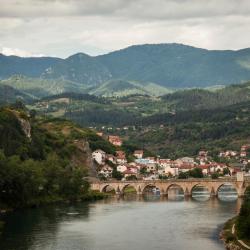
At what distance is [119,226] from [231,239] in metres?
18.0

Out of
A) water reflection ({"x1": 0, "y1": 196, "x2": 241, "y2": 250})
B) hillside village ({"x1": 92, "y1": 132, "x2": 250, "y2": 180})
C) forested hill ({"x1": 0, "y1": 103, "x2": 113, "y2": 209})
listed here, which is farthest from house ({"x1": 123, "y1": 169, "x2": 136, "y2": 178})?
water reflection ({"x1": 0, "y1": 196, "x2": 241, "y2": 250})

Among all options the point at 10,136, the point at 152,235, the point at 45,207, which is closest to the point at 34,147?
the point at 10,136

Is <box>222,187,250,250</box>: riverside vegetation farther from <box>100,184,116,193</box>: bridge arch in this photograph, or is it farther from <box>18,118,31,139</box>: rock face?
<box>18,118,31,139</box>: rock face

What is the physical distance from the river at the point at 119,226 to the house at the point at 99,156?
175 feet

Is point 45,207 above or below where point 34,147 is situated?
below

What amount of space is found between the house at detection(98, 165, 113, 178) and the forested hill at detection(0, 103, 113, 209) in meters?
6.44

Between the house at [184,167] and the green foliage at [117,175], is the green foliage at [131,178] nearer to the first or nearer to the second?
the green foliage at [117,175]

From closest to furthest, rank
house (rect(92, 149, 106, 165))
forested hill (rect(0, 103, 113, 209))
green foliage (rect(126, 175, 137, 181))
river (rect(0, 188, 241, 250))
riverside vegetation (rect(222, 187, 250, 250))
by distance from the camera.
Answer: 1. riverside vegetation (rect(222, 187, 250, 250))
2. river (rect(0, 188, 241, 250))
3. forested hill (rect(0, 103, 113, 209))
4. green foliage (rect(126, 175, 137, 181))
5. house (rect(92, 149, 106, 165))

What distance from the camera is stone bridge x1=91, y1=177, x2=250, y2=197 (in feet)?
411

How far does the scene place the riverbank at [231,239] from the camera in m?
59.7

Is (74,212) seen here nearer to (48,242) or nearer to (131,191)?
(48,242)

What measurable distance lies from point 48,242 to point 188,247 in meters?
13.0

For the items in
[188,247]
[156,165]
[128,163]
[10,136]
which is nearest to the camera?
[188,247]

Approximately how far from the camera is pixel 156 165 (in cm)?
19125
